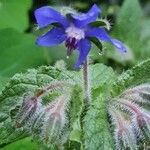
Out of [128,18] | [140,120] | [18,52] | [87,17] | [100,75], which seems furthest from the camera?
[128,18]

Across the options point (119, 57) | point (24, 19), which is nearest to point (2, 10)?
point (24, 19)

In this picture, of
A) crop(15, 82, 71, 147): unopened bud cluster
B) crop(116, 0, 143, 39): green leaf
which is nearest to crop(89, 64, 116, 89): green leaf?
crop(15, 82, 71, 147): unopened bud cluster

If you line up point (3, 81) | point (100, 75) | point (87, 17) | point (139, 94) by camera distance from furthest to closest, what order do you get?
point (3, 81) < point (100, 75) < point (139, 94) < point (87, 17)

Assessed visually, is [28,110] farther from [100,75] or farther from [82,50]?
[100,75]

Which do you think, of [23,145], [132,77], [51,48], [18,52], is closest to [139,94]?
[132,77]

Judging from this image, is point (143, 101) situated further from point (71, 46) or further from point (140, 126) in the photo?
point (71, 46)

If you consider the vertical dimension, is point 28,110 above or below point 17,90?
below
